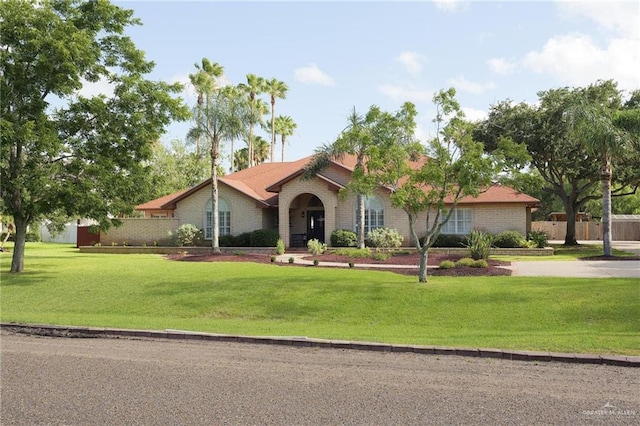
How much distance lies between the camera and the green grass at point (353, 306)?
11.0 meters

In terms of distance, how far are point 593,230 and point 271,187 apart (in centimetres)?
3440

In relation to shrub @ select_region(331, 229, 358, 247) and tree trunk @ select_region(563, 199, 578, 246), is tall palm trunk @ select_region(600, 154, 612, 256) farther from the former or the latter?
shrub @ select_region(331, 229, 358, 247)

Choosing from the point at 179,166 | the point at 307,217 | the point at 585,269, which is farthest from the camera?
the point at 179,166

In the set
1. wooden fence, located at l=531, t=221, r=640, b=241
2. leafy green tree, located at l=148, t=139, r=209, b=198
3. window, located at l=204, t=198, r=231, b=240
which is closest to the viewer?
window, located at l=204, t=198, r=231, b=240

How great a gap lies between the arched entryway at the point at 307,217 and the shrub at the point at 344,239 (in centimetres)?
426

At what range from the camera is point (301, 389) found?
280 inches

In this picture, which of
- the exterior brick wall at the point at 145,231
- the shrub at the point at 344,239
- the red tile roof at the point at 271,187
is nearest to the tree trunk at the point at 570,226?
the red tile roof at the point at 271,187

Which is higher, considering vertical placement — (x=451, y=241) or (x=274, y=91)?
(x=274, y=91)

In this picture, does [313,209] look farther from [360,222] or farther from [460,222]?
[460,222]

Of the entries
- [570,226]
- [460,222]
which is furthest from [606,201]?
[570,226]

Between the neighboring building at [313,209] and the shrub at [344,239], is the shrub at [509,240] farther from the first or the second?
the shrub at [344,239]

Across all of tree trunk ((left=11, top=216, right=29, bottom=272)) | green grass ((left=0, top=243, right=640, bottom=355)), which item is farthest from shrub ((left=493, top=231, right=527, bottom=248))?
tree trunk ((left=11, top=216, right=29, bottom=272))

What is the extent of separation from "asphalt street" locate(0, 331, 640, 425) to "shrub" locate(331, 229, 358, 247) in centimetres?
2191

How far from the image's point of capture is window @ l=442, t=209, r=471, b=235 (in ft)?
109
